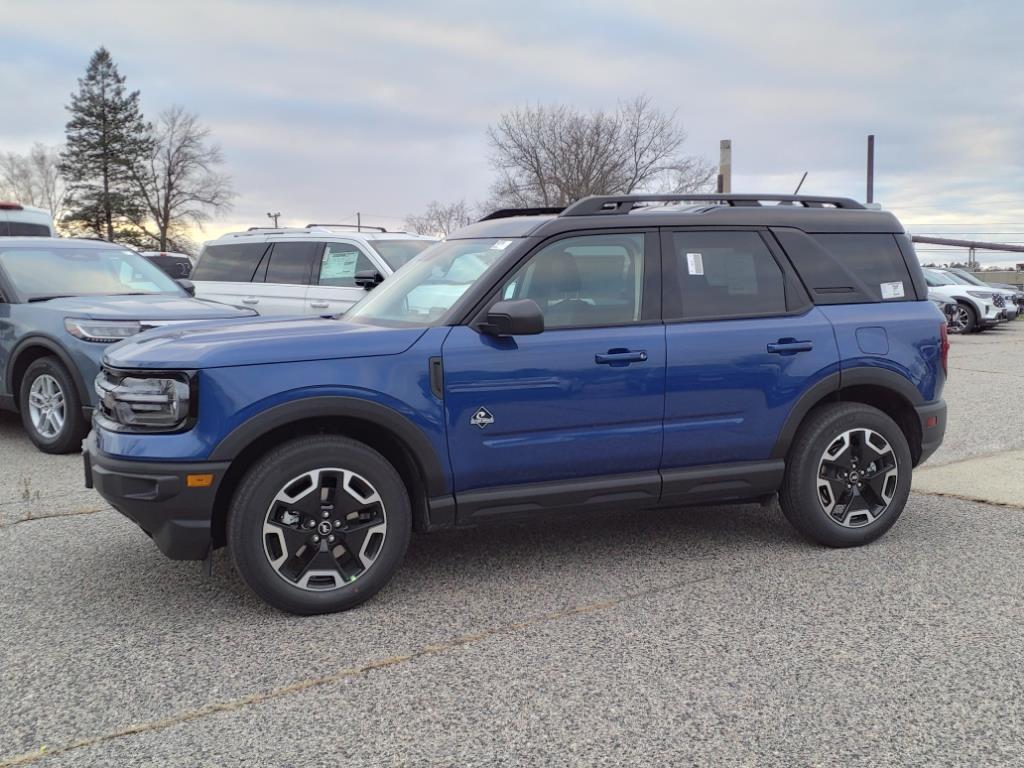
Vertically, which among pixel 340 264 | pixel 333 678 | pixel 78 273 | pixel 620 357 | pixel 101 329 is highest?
pixel 340 264

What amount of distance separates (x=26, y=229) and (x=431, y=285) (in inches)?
434

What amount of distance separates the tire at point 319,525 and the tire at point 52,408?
4.22 m

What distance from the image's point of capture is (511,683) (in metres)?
3.31

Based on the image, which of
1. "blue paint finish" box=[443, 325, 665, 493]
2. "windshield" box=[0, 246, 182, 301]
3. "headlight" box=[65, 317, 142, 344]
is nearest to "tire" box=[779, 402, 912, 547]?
"blue paint finish" box=[443, 325, 665, 493]

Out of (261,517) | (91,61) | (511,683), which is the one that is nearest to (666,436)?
(511,683)

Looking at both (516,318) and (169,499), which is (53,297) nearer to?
(169,499)

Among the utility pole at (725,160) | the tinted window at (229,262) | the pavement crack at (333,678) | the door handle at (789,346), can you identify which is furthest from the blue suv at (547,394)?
the utility pole at (725,160)

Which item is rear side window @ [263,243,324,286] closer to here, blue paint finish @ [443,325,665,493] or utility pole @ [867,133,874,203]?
blue paint finish @ [443,325,665,493]

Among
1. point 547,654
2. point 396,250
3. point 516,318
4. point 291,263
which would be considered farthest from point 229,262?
point 547,654

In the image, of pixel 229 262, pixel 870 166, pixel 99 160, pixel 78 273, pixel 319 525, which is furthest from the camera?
pixel 99 160

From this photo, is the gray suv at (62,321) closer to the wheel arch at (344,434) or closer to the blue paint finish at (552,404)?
the wheel arch at (344,434)

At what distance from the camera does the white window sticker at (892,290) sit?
4.99 meters

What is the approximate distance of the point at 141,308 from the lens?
7.67 m

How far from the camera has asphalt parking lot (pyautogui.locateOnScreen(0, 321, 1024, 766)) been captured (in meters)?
2.90
